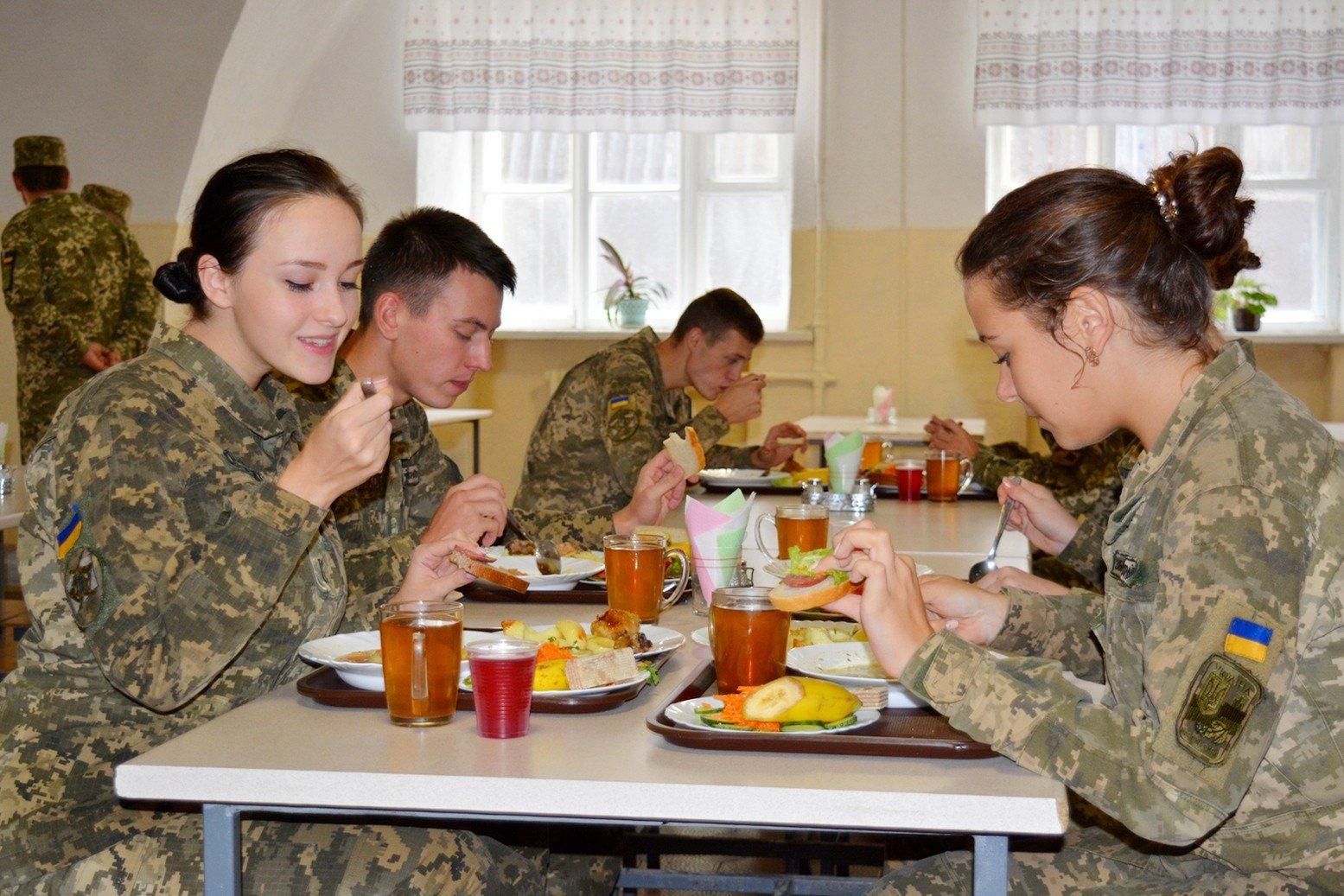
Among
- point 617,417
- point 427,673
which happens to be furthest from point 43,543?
point 617,417

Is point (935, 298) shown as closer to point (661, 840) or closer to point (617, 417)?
point (617, 417)

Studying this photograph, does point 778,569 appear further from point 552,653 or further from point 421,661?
point 421,661

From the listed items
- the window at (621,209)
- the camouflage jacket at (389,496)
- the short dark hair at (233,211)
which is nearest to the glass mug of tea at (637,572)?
the camouflage jacket at (389,496)

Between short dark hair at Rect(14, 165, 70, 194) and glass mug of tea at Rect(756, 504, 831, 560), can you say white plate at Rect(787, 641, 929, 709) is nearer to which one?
glass mug of tea at Rect(756, 504, 831, 560)

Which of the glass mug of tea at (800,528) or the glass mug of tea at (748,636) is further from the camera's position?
the glass mug of tea at (800,528)

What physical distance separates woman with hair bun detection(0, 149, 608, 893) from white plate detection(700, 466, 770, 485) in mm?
2001

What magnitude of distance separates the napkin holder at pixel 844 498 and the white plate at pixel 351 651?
5.08 ft

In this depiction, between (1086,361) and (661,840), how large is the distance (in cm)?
142

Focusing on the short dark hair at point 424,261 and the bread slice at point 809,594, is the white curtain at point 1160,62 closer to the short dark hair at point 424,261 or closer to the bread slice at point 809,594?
the short dark hair at point 424,261

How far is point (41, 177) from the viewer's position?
5500mm

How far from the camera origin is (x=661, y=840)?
2553 millimetres

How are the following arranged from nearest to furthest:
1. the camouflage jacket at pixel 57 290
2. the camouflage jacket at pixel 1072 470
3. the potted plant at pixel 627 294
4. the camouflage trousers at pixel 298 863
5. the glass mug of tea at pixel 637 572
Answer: the camouflage trousers at pixel 298 863 < the glass mug of tea at pixel 637 572 < the camouflage jacket at pixel 1072 470 < the camouflage jacket at pixel 57 290 < the potted plant at pixel 627 294

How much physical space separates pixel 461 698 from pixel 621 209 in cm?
604

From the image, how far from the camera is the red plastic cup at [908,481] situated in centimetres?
348
